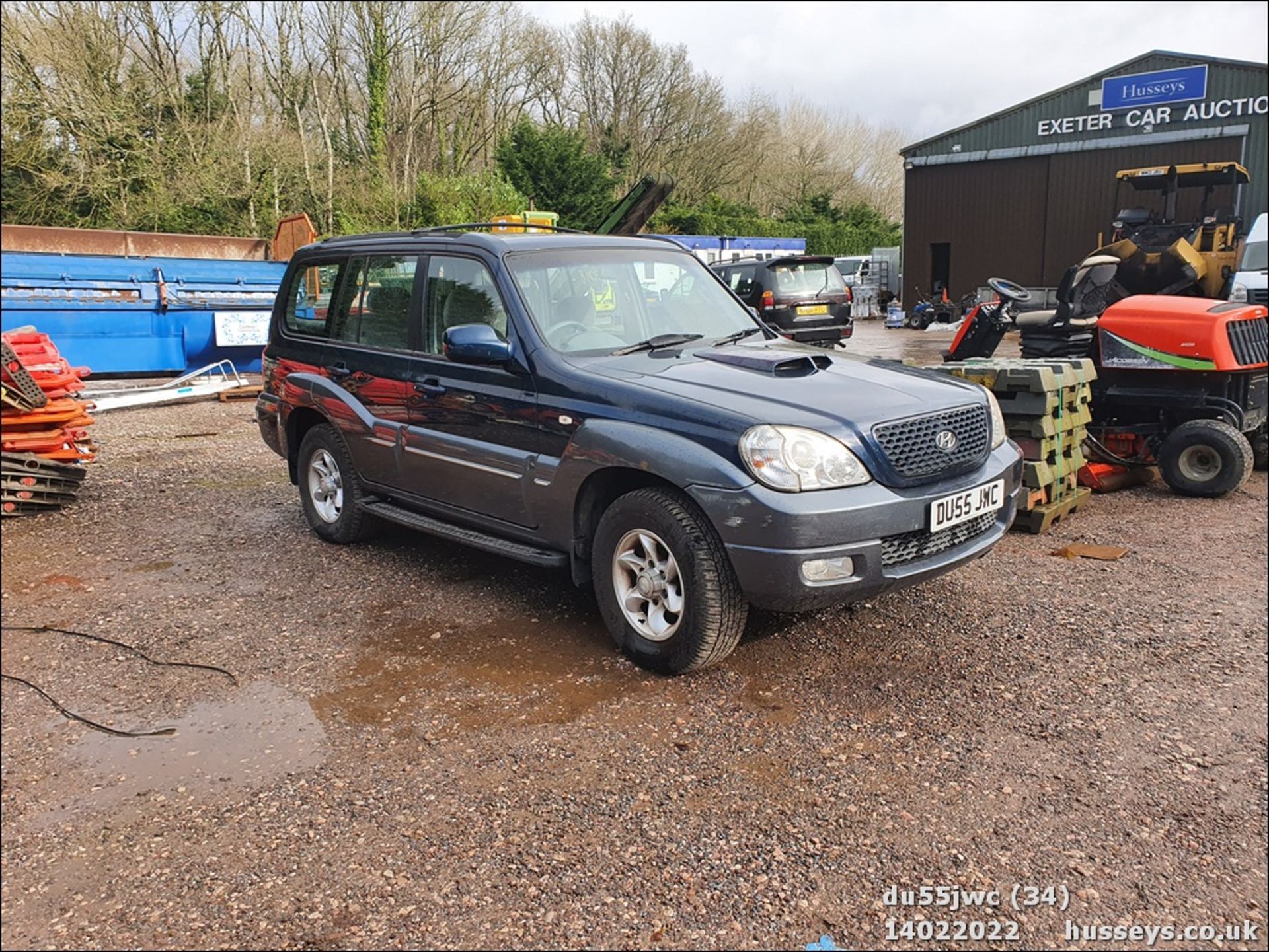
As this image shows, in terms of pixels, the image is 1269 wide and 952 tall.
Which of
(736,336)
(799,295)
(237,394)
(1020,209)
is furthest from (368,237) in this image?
(1020,209)

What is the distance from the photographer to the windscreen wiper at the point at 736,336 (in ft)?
16.7

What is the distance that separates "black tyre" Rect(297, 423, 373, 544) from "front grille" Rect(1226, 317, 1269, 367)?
19.9ft

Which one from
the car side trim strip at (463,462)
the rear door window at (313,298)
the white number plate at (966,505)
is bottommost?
the white number plate at (966,505)

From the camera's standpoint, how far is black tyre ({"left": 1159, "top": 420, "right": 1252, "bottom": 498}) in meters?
6.92

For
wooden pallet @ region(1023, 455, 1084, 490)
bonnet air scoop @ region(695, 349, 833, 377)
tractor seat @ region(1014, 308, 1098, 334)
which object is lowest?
wooden pallet @ region(1023, 455, 1084, 490)

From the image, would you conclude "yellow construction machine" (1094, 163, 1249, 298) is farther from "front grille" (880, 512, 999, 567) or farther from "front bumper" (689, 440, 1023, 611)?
"front bumper" (689, 440, 1023, 611)

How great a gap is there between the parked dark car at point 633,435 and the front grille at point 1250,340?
332cm

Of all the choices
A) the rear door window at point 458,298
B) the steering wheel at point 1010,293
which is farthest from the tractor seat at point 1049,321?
the rear door window at point 458,298

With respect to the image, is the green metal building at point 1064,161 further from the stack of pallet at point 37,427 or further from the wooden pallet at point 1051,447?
the stack of pallet at point 37,427

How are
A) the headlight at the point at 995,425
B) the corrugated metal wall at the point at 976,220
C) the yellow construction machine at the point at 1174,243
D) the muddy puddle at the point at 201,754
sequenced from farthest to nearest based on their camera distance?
1. the corrugated metal wall at the point at 976,220
2. the yellow construction machine at the point at 1174,243
3. the headlight at the point at 995,425
4. the muddy puddle at the point at 201,754

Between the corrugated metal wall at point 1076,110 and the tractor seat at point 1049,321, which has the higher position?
the corrugated metal wall at point 1076,110

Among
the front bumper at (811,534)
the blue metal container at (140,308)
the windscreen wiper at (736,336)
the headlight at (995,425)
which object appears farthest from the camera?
the blue metal container at (140,308)

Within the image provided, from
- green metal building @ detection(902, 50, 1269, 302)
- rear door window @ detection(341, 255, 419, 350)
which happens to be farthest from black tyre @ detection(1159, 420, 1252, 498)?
green metal building @ detection(902, 50, 1269, 302)

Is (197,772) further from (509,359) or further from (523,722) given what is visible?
(509,359)
